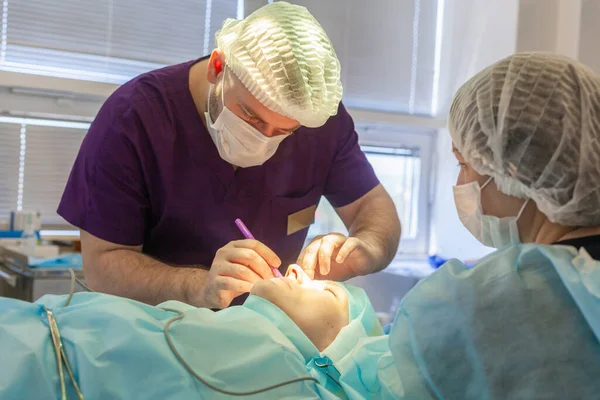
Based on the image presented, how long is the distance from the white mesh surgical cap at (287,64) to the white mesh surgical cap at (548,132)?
1.63ft

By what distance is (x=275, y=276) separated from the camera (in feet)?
5.02

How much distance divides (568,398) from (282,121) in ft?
3.04

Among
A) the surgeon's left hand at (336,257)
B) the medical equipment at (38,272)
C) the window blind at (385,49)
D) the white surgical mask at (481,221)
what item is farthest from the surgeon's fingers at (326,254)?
the window blind at (385,49)

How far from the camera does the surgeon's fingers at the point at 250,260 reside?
1.39 m

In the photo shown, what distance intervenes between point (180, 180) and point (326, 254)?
0.46m

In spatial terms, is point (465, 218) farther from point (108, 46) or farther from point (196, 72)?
point (108, 46)

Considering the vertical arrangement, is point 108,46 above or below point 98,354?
above

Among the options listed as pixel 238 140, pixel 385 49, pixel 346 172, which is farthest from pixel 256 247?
pixel 385 49

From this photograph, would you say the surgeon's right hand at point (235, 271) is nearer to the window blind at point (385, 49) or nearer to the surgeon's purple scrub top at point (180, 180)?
the surgeon's purple scrub top at point (180, 180)

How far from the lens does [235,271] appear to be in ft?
4.54

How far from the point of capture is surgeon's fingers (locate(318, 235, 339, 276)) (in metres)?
1.61

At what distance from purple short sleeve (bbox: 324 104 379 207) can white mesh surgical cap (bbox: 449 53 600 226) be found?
89 centimetres

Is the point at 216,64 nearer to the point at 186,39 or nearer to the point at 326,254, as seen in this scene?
the point at 326,254

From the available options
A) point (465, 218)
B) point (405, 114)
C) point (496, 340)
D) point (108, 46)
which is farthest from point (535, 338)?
point (405, 114)
